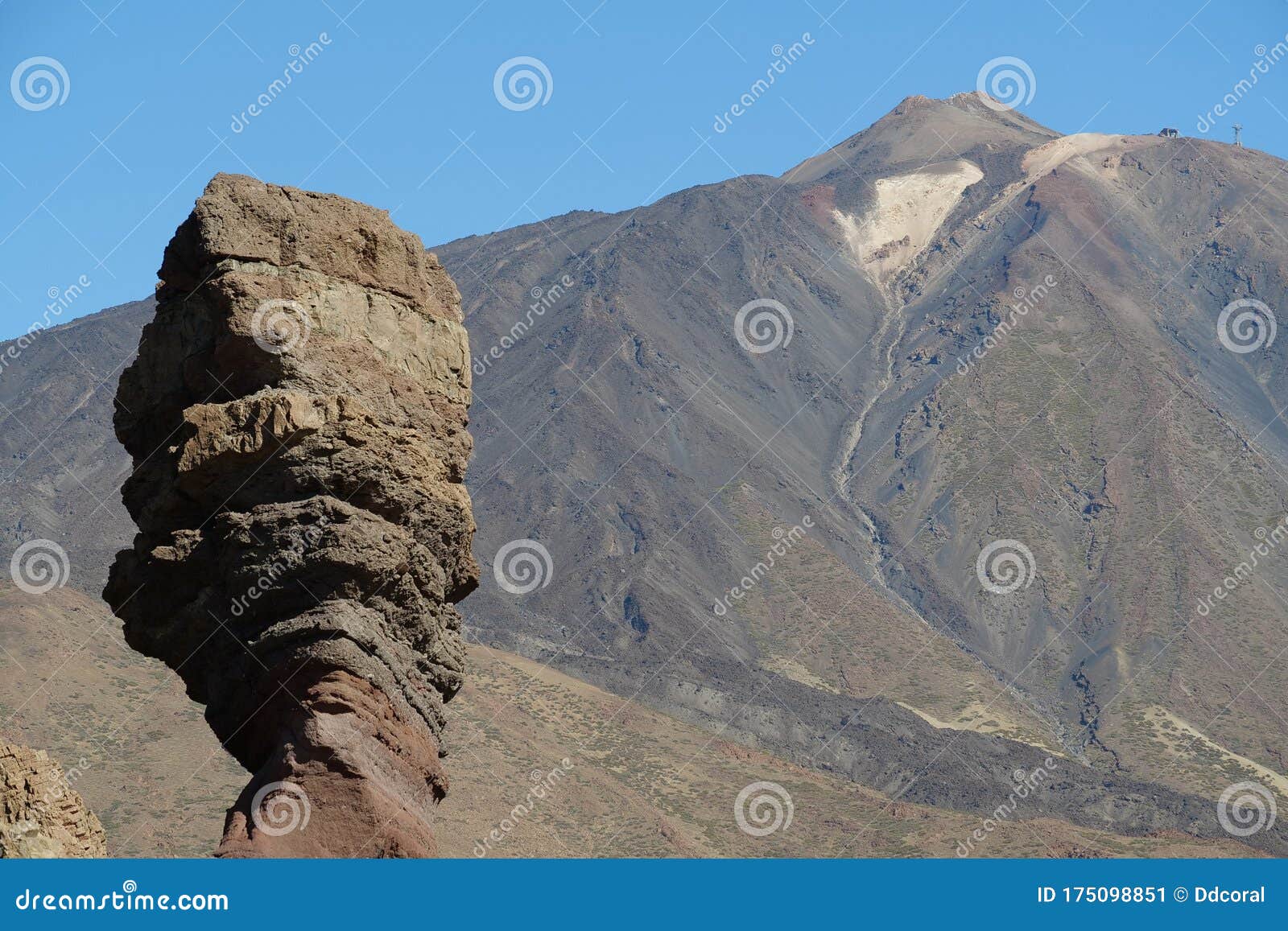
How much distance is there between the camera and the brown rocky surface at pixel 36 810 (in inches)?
542

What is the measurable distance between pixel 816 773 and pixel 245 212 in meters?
98.2

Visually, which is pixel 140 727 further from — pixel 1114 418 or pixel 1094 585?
pixel 1114 418

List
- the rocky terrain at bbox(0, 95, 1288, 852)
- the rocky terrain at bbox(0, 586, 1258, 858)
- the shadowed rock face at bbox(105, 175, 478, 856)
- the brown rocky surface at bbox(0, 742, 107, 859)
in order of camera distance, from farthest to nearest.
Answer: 1. the rocky terrain at bbox(0, 95, 1288, 852)
2. the rocky terrain at bbox(0, 586, 1258, 858)
3. the shadowed rock face at bbox(105, 175, 478, 856)
4. the brown rocky surface at bbox(0, 742, 107, 859)

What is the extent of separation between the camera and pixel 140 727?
249 ft

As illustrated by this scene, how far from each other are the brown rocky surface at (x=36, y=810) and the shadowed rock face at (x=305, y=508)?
1193 millimetres

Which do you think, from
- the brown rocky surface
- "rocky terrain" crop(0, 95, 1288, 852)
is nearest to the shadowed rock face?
the brown rocky surface

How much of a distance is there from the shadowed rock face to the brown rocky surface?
47.0 inches

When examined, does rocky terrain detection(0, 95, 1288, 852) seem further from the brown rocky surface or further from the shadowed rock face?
the brown rocky surface

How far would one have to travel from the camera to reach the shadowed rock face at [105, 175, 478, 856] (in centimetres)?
1536

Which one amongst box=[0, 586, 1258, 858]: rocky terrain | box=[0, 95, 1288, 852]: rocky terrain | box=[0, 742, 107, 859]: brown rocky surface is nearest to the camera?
box=[0, 742, 107, 859]: brown rocky surface

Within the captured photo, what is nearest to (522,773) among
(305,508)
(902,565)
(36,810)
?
(305,508)

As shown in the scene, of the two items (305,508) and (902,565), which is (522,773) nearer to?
→ (305,508)


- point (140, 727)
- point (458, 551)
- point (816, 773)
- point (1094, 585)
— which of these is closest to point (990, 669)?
point (1094, 585)

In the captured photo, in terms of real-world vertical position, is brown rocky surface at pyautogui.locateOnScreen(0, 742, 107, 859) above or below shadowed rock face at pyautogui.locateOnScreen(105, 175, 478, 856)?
below
